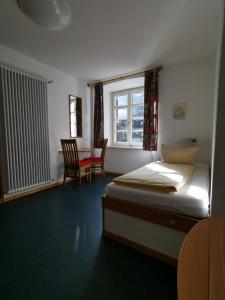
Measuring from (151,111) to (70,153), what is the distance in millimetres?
1879

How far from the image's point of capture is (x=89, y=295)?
3.68 ft

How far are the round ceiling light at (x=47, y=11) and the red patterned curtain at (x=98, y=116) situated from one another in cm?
230

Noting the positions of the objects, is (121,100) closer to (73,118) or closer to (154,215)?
(73,118)

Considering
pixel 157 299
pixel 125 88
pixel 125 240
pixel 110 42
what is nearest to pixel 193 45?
pixel 110 42

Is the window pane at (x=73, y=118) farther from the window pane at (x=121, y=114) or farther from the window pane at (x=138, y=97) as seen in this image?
the window pane at (x=138, y=97)

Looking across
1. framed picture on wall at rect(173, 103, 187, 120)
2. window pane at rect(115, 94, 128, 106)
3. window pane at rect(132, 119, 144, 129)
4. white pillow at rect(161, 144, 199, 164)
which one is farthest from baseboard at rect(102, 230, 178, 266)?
window pane at rect(115, 94, 128, 106)

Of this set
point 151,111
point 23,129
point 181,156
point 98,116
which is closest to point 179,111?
point 151,111

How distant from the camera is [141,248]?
153cm

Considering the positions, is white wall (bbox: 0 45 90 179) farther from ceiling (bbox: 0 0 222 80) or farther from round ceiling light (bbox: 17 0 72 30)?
round ceiling light (bbox: 17 0 72 30)

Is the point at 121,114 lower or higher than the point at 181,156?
higher

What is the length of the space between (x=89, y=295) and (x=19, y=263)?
0.70 meters

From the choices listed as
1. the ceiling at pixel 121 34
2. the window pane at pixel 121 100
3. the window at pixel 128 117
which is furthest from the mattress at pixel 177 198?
the window pane at pixel 121 100

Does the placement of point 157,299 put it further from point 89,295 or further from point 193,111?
point 193,111

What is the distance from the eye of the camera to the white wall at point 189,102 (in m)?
2.97
